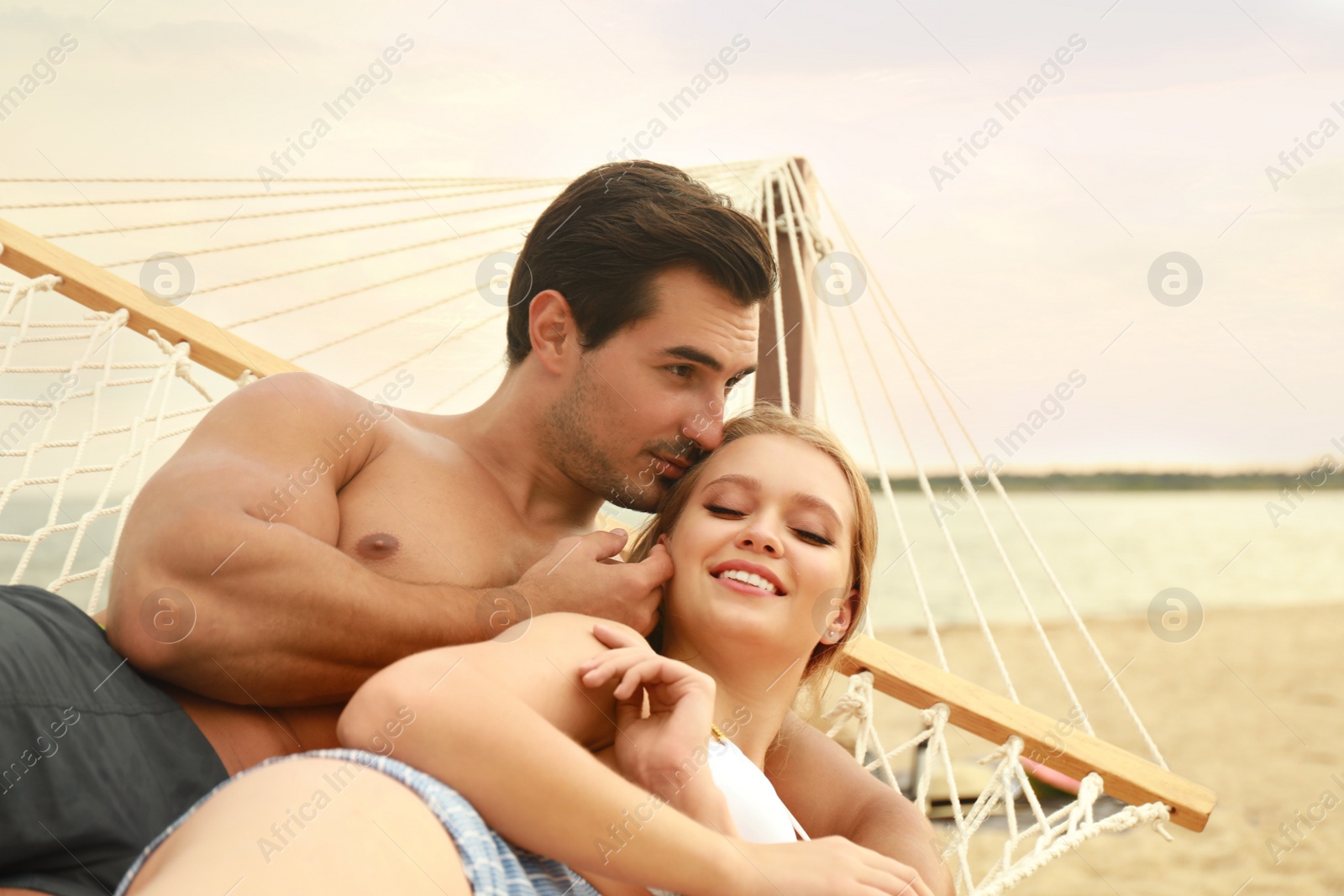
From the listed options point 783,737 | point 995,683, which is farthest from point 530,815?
point 995,683

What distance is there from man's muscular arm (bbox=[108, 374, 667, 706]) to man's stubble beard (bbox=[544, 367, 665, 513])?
299 mm

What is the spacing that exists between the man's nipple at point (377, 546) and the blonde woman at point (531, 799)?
1.10ft

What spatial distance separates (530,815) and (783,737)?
706 mm

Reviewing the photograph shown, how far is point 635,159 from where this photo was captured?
5.64 feet

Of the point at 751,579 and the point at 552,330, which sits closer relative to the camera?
the point at 751,579

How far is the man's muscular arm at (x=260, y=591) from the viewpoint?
1036mm

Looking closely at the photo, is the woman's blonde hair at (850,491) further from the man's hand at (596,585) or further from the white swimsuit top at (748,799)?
the white swimsuit top at (748,799)

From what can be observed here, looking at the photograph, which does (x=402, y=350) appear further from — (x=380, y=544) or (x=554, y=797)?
(x=554, y=797)

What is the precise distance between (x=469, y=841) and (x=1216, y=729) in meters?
7.24

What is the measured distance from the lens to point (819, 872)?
0.78 meters

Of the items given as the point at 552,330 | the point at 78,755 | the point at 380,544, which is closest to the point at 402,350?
the point at 552,330

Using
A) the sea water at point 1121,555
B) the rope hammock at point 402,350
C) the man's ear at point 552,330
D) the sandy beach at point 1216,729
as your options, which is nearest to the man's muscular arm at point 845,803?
the rope hammock at point 402,350

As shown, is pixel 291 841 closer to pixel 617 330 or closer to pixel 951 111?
pixel 617 330

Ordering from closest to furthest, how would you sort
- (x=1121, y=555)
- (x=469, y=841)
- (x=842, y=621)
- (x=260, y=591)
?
(x=469, y=841) < (x=260, y=591) < (x=842, y=621) < (x=1121, y=555)
